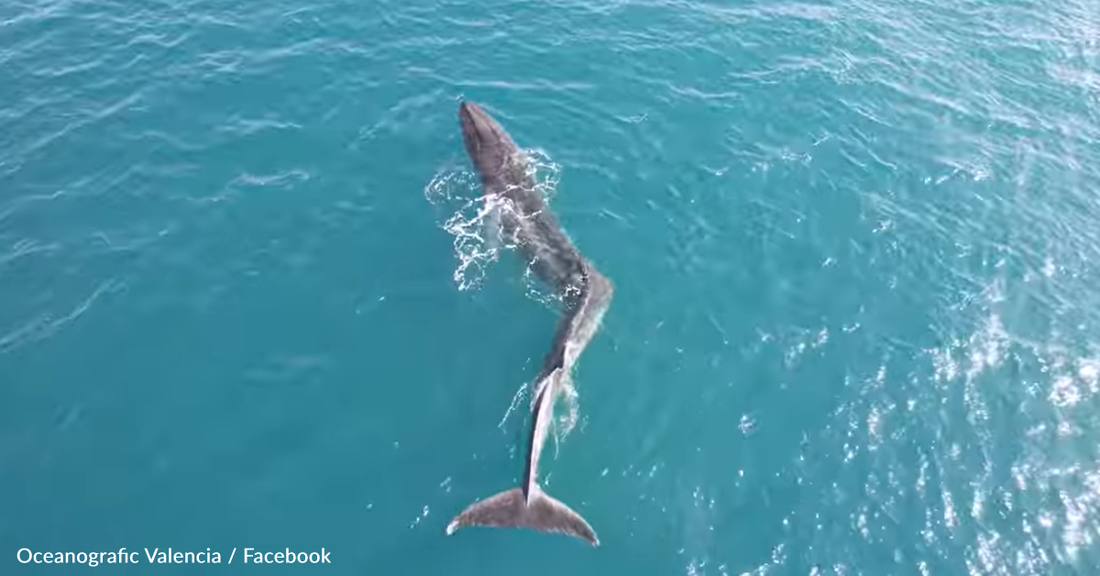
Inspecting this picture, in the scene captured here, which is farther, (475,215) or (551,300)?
(475,215)

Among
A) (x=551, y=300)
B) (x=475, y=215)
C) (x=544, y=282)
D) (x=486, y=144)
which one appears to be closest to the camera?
(x=551, y=300)

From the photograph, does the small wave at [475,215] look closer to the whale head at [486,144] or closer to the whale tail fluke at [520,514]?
the whale head at [486,144]

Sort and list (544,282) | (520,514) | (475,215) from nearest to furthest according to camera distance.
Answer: (520,514) < (544,282) < (475,215)

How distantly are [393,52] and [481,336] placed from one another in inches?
542

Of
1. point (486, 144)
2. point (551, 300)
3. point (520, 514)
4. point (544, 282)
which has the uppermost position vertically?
point (486, 144)

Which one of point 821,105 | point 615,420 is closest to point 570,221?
point 615,420

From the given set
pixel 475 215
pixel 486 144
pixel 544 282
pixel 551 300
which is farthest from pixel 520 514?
pixel 486 144

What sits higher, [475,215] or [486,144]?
[486,144]

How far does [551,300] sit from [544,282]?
0.64 metres

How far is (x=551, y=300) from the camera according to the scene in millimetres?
21375

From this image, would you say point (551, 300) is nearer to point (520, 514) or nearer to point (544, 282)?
point (544, 282)

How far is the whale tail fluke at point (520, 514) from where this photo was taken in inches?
653

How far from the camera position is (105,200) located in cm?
2395

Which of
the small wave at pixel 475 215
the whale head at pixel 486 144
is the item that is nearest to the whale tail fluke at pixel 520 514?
the small wave at pixel 475 215
